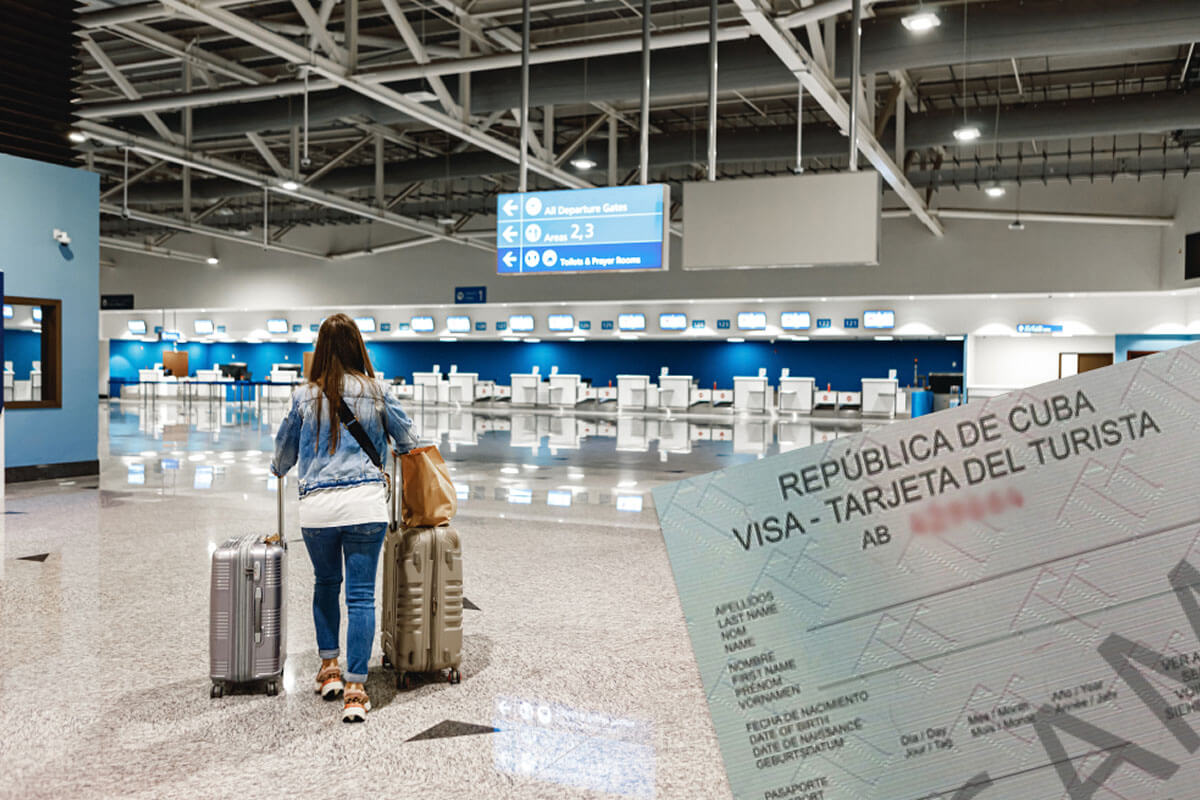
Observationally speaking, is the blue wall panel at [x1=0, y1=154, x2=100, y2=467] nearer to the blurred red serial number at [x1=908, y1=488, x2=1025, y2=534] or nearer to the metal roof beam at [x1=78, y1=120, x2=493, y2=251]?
the metal roof beam at [x1=78, y1=120, x2=493, y2=251]

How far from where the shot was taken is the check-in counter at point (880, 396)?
25.0m

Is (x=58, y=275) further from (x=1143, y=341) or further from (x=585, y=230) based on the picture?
(x=1143, y=341)

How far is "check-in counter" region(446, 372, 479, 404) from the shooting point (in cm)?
3002

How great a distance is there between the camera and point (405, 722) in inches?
122

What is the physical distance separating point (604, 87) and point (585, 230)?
2.84m

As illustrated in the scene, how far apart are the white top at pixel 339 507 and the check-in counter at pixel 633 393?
24631mm

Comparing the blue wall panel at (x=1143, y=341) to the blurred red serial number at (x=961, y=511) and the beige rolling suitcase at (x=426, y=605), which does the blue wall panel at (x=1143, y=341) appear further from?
the blurred red serial number at (x=961, y=511)

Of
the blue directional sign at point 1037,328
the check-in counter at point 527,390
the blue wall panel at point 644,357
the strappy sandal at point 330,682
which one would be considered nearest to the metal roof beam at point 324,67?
the strappy sandal at point 330,682

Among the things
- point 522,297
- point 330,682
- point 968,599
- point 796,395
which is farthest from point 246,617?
point 522,297

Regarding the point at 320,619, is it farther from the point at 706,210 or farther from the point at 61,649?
the point at 706,210

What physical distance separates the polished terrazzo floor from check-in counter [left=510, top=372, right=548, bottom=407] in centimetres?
2122

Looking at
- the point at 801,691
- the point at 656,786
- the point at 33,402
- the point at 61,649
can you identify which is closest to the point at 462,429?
the point at 33,402

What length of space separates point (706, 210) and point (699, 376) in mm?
18706

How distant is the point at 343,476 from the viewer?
316 centimetres
